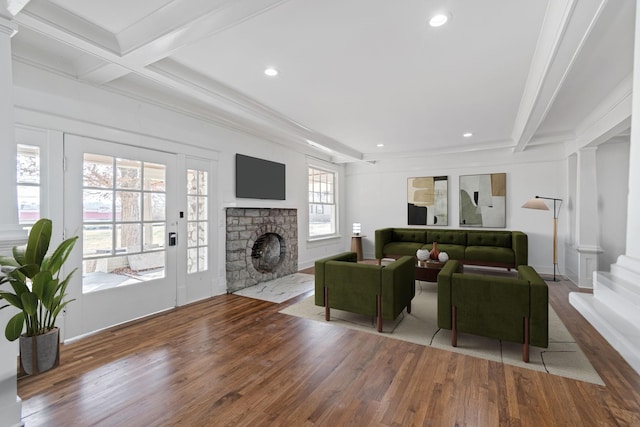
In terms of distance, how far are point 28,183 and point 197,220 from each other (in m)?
1.77

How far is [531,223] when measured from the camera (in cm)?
579

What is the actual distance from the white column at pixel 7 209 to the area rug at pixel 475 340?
7.83 ft

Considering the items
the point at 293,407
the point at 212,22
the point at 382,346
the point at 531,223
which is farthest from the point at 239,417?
the point at 531,223

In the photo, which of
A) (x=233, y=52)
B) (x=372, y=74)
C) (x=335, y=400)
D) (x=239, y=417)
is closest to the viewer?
(x=239, y=417)

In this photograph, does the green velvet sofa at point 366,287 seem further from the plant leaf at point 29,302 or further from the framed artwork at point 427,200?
the framed artwork at point 427,200

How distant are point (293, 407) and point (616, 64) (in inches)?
154

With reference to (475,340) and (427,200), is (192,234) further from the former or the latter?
(427,200)

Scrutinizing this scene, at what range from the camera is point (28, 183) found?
8.30ft

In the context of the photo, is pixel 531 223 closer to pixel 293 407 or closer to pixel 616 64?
pixel 616 64

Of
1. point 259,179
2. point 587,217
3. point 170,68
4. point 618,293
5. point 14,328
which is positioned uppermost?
point 170,68

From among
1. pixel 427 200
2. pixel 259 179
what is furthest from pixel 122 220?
pixel 427 200

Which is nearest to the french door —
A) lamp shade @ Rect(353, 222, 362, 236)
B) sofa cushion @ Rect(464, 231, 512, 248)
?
lamp shade @ Rect(353, 222, 362, 236)

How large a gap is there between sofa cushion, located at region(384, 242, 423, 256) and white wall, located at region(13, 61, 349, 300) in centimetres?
233

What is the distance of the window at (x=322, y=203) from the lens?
666cm
